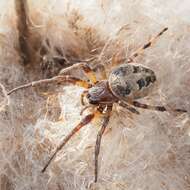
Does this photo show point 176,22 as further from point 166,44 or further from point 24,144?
point 24,144

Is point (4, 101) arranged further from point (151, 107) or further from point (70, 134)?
point (151, 107)

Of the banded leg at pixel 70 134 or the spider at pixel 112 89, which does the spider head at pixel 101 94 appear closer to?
the spider at pixel 112 89

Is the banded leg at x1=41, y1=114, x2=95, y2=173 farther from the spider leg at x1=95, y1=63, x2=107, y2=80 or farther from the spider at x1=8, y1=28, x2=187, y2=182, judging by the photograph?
the spider leg at x1=95, y1=63, x2=107, y2=80

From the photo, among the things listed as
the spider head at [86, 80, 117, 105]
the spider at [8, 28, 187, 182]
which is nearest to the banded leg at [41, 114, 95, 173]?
the spider at [8, 28, 187, 182]

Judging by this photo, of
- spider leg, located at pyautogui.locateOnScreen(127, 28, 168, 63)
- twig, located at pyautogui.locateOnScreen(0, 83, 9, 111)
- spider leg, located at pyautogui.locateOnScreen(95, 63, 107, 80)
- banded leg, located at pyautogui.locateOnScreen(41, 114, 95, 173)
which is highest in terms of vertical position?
spider leg, located at pyautogui.locateOnScreen(127, 28, 168, 63)

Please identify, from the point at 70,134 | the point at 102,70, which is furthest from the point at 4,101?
the point at 102,70

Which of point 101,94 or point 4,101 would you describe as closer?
point 4,101

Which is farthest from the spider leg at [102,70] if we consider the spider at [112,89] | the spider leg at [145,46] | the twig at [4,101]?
the twig at [4,101]
